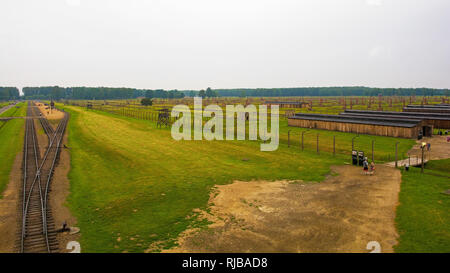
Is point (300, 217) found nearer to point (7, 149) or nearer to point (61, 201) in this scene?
point (61, 201)

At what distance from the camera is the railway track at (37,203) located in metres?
16.7

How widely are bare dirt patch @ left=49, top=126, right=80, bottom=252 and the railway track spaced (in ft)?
1.12

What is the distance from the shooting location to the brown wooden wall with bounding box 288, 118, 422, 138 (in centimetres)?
4991

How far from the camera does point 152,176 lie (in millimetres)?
30031

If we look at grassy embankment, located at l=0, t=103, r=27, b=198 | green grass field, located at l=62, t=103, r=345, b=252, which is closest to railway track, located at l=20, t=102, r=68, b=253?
grassy embankment, located at l=0, t=103, r=27, b=198

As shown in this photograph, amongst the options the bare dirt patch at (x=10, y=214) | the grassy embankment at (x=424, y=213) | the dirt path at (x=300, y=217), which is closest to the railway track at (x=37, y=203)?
the bare dirt patch at (x=10, y=214)

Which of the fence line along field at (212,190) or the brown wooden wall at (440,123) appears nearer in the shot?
the fence line along field at (212,190)

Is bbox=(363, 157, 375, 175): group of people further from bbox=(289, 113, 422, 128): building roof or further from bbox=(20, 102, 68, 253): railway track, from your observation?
bbox=(20, 102, 68, 253): railway track

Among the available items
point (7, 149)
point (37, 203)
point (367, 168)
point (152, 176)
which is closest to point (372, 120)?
point (367, 168)

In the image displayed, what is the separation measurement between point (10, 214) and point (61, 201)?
334 cm

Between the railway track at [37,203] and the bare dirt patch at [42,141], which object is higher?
the bare dirt patch at [42,141]

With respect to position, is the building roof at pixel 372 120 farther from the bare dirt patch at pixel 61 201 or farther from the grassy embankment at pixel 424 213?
the bare dirt patch at pixel 61 201
